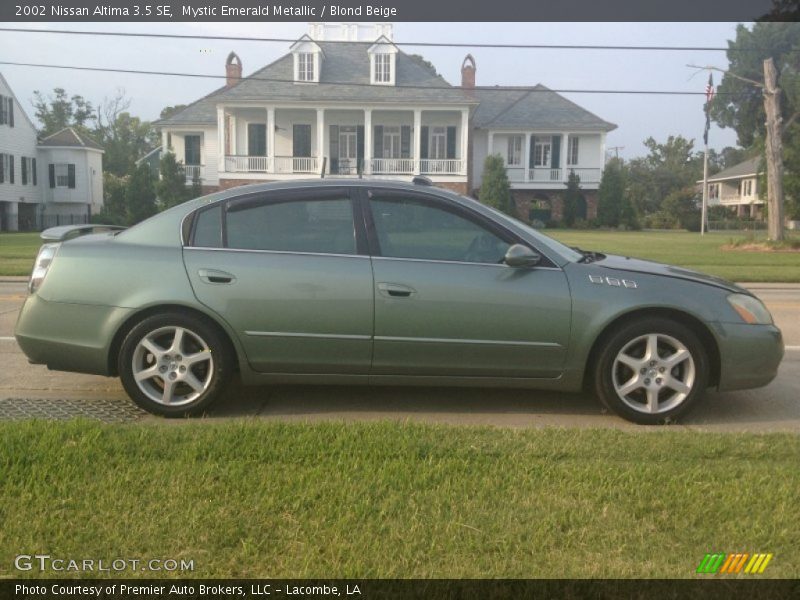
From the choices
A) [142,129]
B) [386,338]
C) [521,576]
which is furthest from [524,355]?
[142,129]

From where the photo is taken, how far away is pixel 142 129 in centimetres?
7669

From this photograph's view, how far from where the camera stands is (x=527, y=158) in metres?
42.7

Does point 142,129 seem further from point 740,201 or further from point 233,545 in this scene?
point 233,545

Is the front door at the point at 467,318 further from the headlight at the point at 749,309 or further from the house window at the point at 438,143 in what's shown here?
the house window at the point at 438,143

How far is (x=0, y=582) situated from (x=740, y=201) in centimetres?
8184

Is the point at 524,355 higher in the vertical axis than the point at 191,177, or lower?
lower

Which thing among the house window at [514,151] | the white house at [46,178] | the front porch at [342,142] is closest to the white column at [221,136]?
the front porch at [342,142]

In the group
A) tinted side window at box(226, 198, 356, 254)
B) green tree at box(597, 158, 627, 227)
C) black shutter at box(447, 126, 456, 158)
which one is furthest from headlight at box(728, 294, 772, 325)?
green tree at box(597, 158, 627, 227)

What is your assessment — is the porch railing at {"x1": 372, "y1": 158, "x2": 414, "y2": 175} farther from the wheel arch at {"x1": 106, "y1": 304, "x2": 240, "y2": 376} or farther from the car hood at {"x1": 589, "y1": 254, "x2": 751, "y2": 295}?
the wheel arch at {"x1": 106, "y1": 304, "x2": 240, "y2": 376}

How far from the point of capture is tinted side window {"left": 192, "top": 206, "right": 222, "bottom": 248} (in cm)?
527

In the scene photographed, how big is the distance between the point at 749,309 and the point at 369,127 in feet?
113

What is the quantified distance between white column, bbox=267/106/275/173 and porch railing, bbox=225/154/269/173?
9.3 inches

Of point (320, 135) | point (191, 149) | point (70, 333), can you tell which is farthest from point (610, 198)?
point (70, 333)

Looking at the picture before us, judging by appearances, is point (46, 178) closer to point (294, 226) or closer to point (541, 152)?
point (541, 152)
